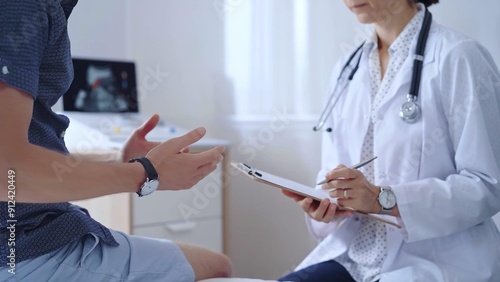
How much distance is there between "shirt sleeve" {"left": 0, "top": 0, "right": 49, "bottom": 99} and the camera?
0.65 metres

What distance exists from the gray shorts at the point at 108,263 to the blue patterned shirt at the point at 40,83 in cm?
2

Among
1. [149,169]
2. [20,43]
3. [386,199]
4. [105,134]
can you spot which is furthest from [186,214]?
[20,43]

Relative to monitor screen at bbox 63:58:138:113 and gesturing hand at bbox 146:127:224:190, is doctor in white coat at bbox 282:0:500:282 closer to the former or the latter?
gesturing hand at bbox 146:127:224:190

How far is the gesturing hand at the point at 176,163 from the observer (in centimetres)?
78

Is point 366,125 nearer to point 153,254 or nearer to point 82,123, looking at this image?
point 153,254

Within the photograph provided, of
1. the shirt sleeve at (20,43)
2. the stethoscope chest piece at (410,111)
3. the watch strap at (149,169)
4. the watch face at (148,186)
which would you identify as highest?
the shirt sleeve at (20,43)

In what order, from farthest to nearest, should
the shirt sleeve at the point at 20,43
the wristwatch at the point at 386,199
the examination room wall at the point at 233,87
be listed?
the examination room wall at the point at 233,87 → the wristwatch at the point at 386,199 → the shirt sleeve at the point at 20,43

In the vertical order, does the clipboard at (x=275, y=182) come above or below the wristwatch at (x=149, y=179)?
below

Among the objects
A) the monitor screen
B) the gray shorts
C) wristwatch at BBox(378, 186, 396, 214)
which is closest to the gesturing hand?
the gray shorts

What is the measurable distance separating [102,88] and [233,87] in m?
0.56

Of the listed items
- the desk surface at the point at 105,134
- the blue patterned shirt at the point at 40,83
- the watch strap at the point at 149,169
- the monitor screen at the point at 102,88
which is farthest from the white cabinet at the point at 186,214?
the watch strap at the point at 149,169

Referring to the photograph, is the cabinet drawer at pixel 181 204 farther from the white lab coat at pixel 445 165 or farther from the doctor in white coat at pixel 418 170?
the white lab coat at pixel 445 165

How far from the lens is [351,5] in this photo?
4.21 feet

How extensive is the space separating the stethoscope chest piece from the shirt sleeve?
30.6 inches
